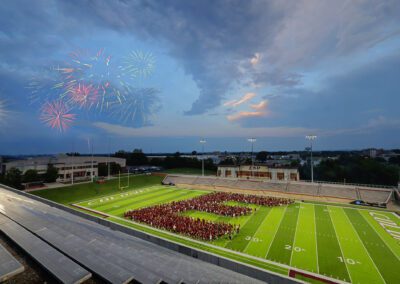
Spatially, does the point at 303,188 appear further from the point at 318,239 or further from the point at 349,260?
the point at 349,260

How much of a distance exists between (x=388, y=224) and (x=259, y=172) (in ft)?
89.2

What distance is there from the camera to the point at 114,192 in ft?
132

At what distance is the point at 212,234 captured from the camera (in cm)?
1920

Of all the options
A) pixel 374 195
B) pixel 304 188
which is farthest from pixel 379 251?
pixel 304 188

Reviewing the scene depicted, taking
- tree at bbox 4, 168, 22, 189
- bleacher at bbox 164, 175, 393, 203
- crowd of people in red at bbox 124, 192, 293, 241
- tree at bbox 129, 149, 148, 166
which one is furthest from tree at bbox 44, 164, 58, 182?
tree at bbox 129, 149, 148, 166

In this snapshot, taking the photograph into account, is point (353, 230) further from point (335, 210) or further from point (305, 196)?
point (305, 196)

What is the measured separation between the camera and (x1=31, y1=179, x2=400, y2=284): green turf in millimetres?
14711

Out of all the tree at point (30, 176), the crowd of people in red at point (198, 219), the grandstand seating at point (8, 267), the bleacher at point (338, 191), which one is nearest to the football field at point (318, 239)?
the crowd of people in red at point (198, 219)

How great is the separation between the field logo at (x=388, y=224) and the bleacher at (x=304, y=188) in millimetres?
7496

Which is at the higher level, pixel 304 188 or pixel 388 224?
pixel 304 188

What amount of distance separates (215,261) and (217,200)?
1930 cm

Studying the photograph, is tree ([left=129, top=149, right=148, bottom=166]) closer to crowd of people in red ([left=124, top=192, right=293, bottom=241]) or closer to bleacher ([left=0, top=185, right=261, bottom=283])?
crowd of people in red ([left=124, top=192, right=293, bottom=241])

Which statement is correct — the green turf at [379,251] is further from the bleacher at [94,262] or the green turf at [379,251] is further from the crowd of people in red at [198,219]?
the bleacher at [94,262]

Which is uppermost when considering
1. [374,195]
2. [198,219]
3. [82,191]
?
[374,195]
